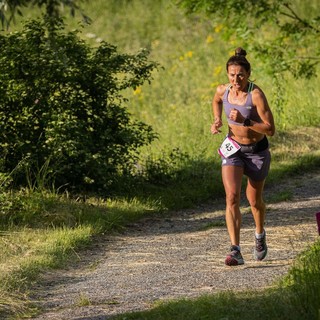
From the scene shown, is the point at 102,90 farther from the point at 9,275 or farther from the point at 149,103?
the point at 149,103

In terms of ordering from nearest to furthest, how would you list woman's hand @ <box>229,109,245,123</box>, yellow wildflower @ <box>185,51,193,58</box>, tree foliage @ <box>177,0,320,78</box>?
1. woman's hand @ <box>229,109,245,123</box>
2. tree foliage @ <box>177,0,320,78</box>
3. yellow wildflower @ <box>185,51,193,58</box>

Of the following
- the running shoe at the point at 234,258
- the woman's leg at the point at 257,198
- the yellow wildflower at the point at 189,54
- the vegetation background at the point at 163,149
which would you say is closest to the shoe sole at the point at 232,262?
the running shoe at the point at 234,258

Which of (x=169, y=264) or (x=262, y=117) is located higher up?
(x=262, y=117)

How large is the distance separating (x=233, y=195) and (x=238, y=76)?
1014 mm

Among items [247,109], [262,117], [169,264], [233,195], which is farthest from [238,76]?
[169,264]

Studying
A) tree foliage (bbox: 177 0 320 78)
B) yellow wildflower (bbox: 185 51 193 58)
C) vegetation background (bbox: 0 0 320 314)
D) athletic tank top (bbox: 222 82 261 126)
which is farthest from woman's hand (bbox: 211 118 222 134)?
yellow wildflower (bbox: 185 51 193 58)

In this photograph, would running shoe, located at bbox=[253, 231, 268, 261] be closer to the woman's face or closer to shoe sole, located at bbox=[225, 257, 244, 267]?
shoe sole, located at bbox=[225, 257, 244, 267]

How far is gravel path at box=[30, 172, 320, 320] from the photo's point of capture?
316 inches

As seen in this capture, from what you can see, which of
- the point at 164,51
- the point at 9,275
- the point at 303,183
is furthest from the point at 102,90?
the point at 164,51

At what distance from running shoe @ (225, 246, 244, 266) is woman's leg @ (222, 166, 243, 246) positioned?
74 mm

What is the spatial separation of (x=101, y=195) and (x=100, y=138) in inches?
27.2

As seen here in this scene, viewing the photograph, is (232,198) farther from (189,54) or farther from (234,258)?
(189,54)

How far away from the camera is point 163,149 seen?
1570 cm

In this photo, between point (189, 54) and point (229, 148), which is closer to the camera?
point (229, 148)
